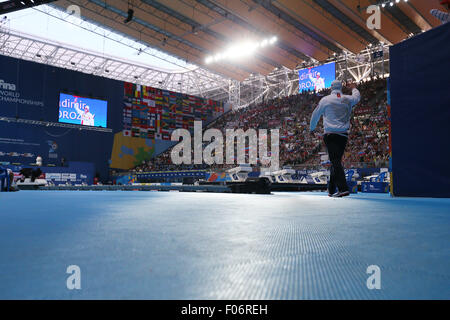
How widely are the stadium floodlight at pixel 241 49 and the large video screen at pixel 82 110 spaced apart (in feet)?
25.3

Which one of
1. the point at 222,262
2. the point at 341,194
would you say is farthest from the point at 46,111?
the point at 222,262

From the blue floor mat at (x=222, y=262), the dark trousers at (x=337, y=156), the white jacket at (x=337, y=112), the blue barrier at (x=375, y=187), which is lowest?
the blue barrier at (x=375, y=187)

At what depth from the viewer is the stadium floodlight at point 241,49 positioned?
16147 millimetres

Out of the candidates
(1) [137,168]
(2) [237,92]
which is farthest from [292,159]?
(2) [237,92]

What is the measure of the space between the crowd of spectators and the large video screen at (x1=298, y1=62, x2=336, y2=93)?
488 mm

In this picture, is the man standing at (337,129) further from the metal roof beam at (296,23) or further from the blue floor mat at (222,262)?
the metal roof beam at (296,23)

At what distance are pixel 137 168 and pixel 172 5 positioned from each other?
1053cm

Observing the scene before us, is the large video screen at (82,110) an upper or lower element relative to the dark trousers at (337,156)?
upper

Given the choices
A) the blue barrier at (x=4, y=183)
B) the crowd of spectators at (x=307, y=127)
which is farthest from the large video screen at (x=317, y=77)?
the blue barrier at (x=4, y=183)

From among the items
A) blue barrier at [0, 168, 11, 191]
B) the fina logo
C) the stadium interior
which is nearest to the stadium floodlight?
the stadium interior

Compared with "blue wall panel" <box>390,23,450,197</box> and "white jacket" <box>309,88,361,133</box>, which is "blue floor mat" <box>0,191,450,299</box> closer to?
"white jacket" <box>309,88,361,133</box>

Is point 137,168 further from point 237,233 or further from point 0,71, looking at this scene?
point 237,233

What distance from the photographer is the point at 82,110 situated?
18.5 meters

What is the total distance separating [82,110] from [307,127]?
13.6 meters
